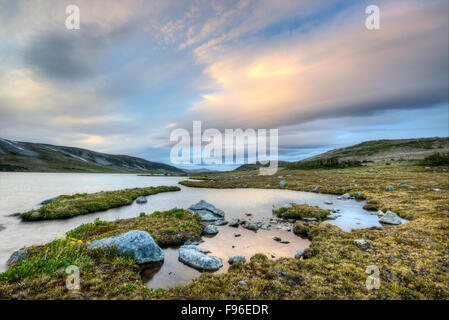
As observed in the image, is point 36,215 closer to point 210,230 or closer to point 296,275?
point 210,230

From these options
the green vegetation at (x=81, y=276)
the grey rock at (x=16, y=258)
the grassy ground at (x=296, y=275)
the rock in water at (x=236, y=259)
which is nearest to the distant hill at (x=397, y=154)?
the grassy ground at (x=296, y=275)

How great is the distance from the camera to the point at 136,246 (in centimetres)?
1073

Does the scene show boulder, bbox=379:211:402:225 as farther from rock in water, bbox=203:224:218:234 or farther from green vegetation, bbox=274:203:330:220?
rock in water, bbox=203:224:218:234

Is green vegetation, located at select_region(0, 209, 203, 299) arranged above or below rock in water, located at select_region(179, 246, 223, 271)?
above

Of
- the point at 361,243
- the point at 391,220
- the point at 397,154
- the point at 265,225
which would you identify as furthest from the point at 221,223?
the point at 397,154

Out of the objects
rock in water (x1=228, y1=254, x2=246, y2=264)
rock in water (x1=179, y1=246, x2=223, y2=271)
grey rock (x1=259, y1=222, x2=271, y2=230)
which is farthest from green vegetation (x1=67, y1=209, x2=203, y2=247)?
grey rock (x1=259, y1=222, x2=271, y2=230)

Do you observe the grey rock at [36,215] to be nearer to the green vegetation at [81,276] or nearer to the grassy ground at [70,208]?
the grassy ground at [70,208]

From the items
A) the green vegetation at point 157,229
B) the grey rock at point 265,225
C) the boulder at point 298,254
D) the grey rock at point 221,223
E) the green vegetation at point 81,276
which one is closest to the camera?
the green vegetation at point 81,276

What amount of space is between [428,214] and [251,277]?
21.8 m

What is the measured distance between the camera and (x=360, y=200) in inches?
1145

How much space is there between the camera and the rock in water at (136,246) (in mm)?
10492

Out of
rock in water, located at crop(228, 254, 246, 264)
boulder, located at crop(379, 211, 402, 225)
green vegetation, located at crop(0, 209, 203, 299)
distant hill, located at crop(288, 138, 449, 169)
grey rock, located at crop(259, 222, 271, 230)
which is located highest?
distant hill, located at crop(288, 138, 449, 169)

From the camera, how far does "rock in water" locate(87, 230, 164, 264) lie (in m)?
10.5
